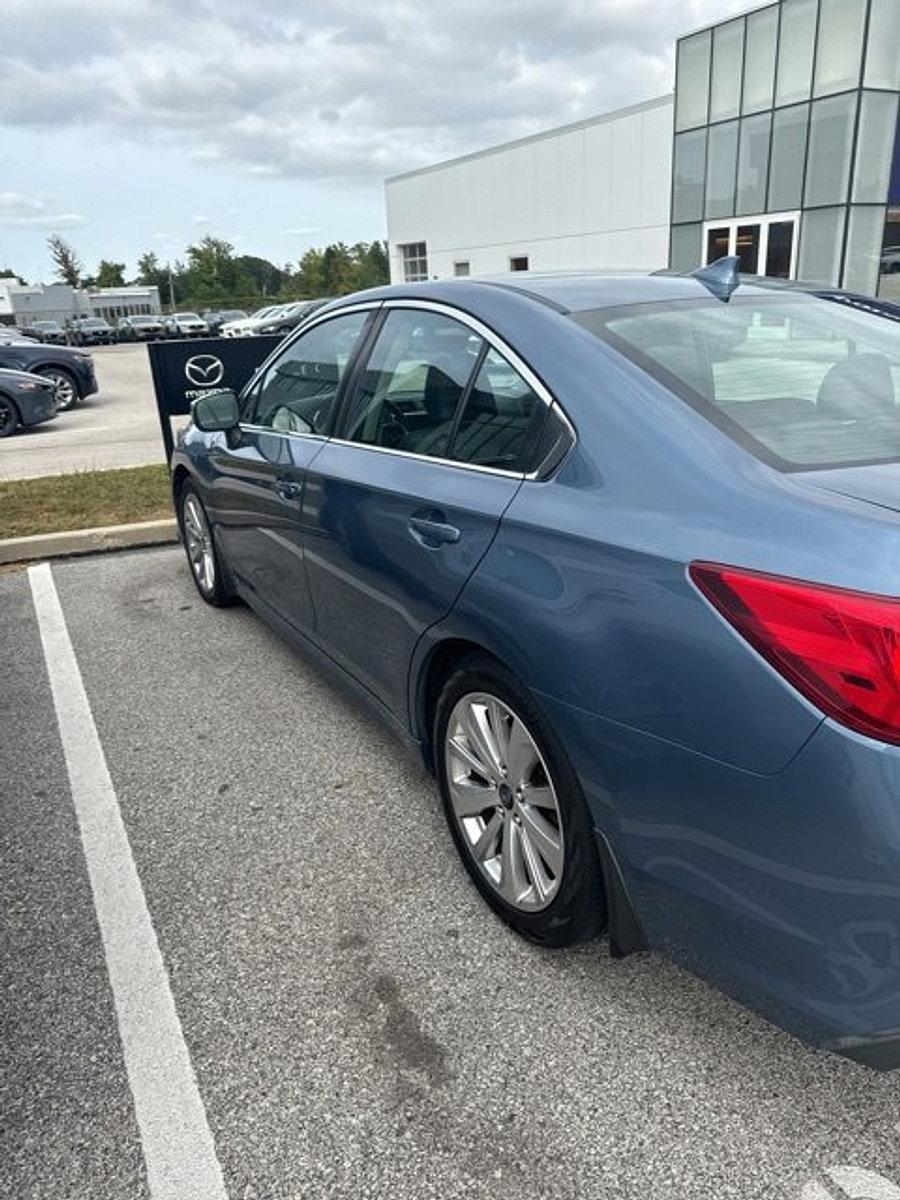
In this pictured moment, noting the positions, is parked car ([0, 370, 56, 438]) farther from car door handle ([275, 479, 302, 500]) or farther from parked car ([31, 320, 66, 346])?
parked car ([31, 320, 66, 346])

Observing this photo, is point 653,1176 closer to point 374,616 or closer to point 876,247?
point 374,616

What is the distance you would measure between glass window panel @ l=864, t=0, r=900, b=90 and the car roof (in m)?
20.5

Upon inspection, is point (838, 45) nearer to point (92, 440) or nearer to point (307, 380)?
point (92, 440)

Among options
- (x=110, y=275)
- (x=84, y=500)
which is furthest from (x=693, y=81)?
(x=110, y=275)

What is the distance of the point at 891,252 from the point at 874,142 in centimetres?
227

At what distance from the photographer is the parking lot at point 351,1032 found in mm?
1800

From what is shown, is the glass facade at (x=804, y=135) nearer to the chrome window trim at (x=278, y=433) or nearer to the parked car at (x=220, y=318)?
the chrome window trim at (x=278, y=433)

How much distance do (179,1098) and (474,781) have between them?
101 cm

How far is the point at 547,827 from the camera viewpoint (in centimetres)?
220

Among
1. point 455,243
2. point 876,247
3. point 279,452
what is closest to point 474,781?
point 279,452

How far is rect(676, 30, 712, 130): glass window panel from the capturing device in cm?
2264

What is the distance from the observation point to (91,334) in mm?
48531

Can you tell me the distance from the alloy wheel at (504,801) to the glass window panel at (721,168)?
23433 mm

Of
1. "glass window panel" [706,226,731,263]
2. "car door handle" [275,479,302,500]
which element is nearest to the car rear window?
"car door handle" [275,479,302,500]
